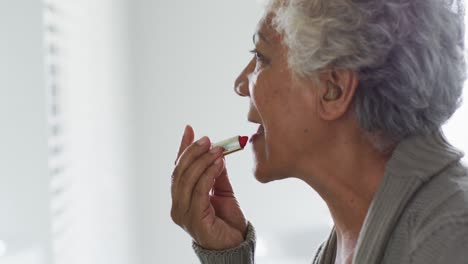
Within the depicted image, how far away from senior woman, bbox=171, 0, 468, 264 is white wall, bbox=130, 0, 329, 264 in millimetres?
1153

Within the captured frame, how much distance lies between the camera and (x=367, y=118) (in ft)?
3.18

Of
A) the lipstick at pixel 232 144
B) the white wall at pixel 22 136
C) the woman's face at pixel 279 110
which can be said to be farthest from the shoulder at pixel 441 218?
the white wall at pixel 22 136

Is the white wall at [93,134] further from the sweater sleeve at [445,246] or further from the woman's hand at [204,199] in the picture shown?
the sweater sleeve at [445,246]

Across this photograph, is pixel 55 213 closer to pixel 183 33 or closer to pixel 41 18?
pixel 41 18

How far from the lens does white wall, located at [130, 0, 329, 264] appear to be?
2258mm

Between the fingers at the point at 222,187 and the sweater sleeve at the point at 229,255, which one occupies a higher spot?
the fingers at the point at 222,187

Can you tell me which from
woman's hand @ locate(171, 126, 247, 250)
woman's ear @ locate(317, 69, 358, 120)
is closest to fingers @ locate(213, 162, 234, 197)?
woman's hand @ locate(171, 126, 247, 250)

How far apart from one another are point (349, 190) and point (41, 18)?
0.77 m

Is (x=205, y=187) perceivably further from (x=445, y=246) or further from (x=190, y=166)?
(x=445, y=246)

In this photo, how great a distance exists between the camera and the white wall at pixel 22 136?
1.34 m

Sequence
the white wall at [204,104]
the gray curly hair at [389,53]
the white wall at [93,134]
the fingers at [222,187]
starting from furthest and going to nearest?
the white wall at [204,104] → the white wall at [93,134] → the fingers at [222,187] → the gray curly hair at [389,53]

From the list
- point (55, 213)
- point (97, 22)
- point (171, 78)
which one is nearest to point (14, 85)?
point (55, 213)

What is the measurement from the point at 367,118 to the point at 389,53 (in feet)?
0.34

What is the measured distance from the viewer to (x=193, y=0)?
2262mm
